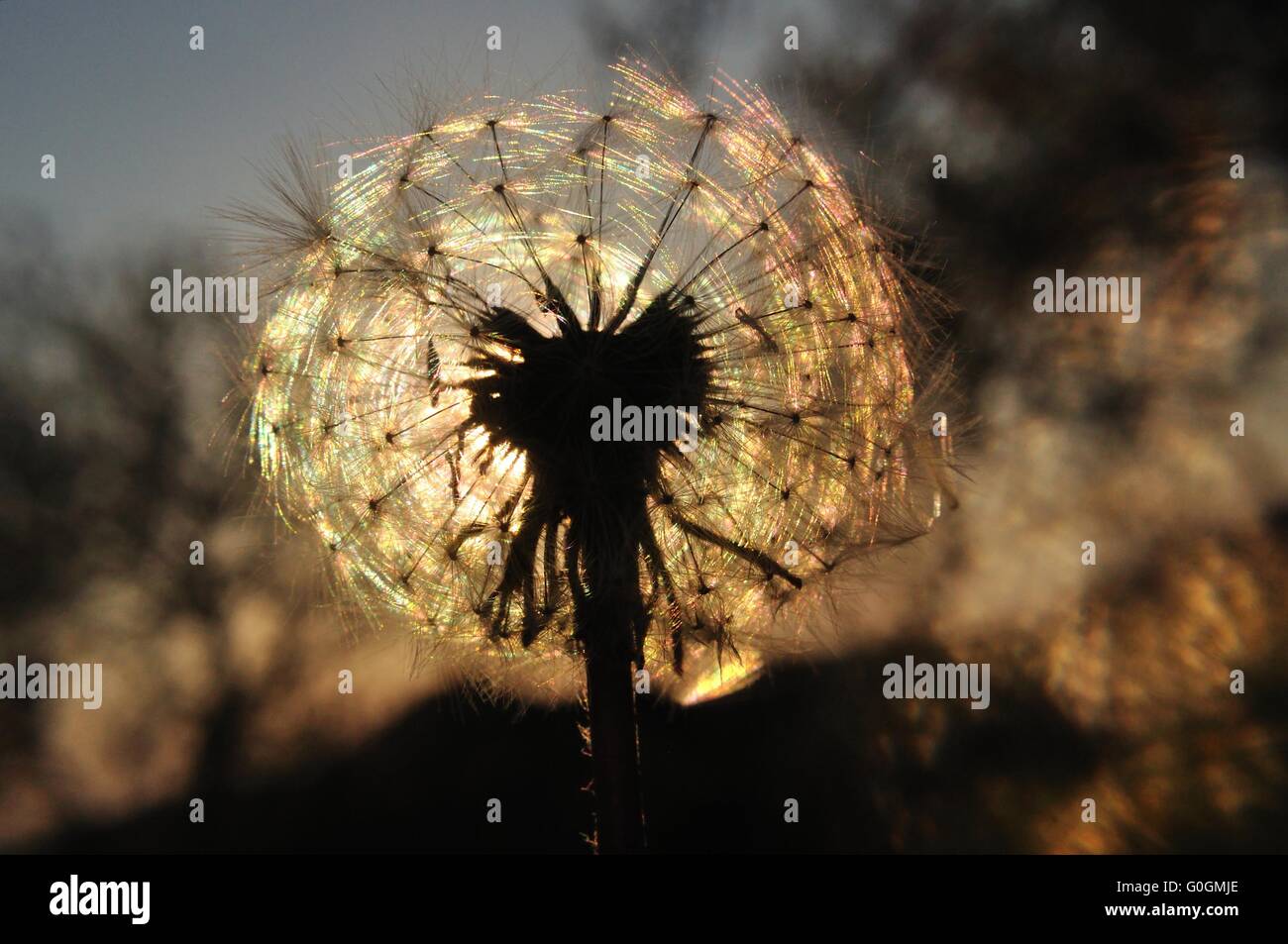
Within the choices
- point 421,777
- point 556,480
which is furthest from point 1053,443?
point 421,777

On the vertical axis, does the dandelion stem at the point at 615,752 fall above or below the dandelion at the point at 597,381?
below

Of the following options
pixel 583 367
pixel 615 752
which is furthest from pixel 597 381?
pixel 615 752

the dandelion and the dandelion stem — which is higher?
the dandelion

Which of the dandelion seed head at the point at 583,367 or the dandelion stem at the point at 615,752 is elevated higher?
the dandelion seed head at the point at 583,367
